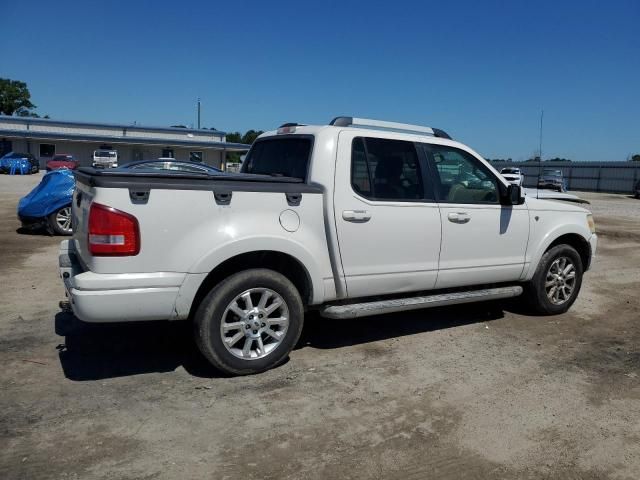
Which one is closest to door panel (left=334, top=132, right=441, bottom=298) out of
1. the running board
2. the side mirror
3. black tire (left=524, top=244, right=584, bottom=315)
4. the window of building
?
the running board

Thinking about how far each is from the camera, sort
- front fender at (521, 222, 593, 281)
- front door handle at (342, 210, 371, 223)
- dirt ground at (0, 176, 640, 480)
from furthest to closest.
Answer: front fender at (521, 222, 593, 281), front door handle at (342, 210, 371, 223), dirt ground at (0, 176, 640, 480)

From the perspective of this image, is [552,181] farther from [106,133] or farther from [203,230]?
[203,230]

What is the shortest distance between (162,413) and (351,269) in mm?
1855

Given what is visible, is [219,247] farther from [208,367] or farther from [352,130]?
[352,130]

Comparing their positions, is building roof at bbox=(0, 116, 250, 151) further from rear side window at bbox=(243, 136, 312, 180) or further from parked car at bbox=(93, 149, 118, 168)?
rear side window at bbox=(243, 136, 312, 180)

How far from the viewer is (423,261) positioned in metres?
5.11

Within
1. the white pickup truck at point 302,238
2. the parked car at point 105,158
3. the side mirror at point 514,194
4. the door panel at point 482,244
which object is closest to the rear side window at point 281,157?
the white pickup truck at point 302,238

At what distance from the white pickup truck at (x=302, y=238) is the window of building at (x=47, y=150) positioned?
4902 centimetres

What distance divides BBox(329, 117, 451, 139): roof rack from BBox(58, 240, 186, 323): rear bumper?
2.06 m

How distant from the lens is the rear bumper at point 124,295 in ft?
12.2

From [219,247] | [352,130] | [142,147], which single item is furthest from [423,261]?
[142,147]

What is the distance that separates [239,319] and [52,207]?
8141 mm

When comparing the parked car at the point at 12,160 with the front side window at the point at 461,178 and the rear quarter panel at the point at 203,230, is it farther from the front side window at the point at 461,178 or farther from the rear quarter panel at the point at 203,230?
the front side window at the point at 461,178

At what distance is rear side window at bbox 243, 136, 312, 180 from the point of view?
4.91 meters
